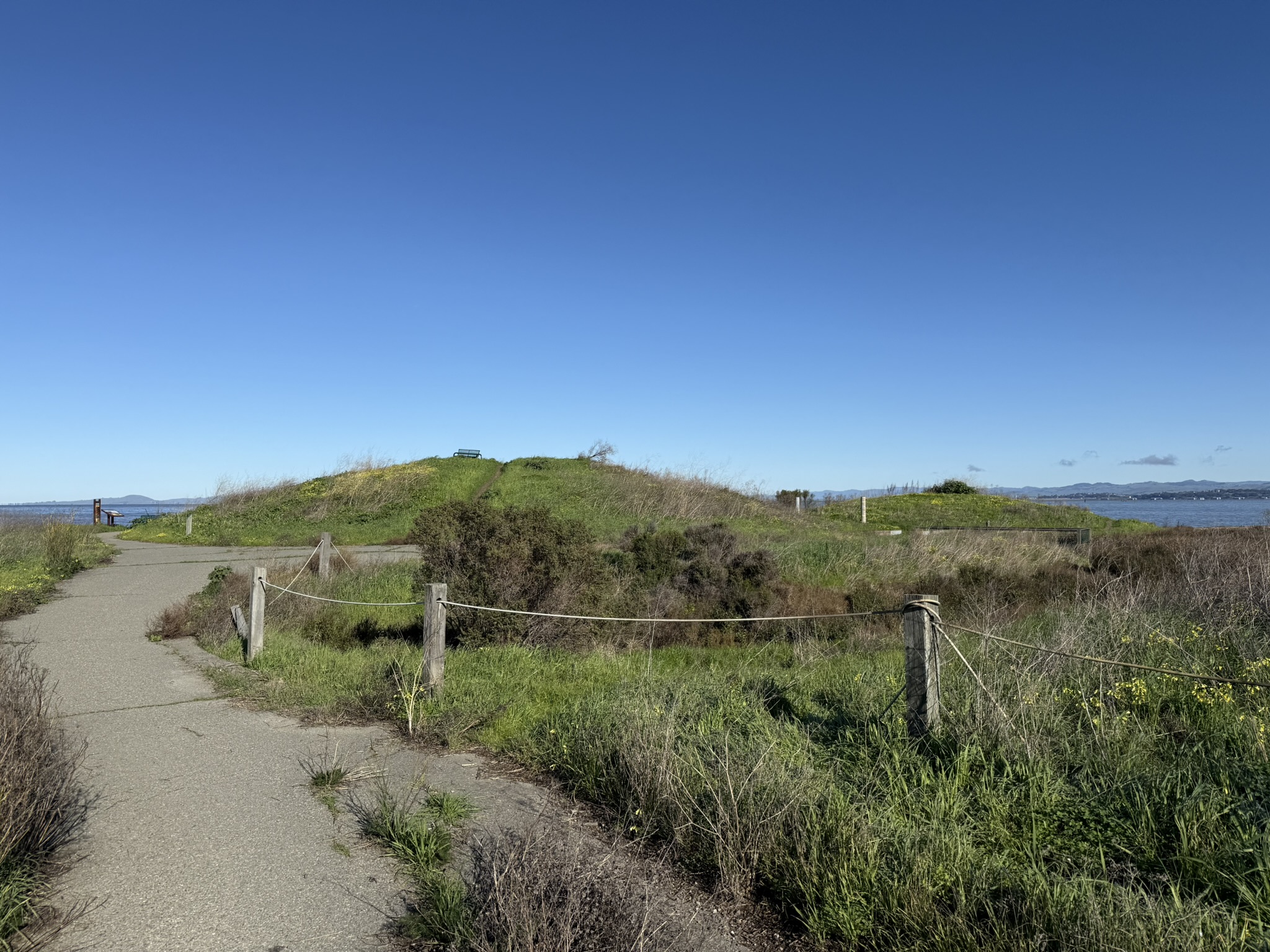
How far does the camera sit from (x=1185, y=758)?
4.60 meters

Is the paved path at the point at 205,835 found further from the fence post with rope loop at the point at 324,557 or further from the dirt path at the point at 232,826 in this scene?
the fence post with rope loop at the point at 324,557

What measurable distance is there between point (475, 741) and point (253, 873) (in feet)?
7.07

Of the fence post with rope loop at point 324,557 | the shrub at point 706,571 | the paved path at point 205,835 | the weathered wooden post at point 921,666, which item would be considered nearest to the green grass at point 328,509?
the fence post with rope loop at point 324,557

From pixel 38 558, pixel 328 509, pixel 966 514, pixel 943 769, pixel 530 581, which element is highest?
pixel 328 509

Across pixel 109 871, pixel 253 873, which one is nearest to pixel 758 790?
pixel 253 873

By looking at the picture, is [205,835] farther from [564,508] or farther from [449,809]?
[564,508]

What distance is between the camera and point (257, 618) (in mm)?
8695

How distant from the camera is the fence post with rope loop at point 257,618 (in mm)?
8641

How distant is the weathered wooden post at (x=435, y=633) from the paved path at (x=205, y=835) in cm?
71

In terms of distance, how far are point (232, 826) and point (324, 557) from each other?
449 inches

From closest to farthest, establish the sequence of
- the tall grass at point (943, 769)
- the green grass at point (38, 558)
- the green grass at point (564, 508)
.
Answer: the tall grass at point (943, 769) → the green grass at point (38, 558) → the green grass at point (564, 508)

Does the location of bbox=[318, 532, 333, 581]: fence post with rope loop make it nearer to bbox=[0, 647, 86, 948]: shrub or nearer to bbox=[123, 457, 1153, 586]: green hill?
bbox=[123, 457, 1153, 586]: green hill

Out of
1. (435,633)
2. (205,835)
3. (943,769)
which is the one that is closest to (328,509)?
(435,633)

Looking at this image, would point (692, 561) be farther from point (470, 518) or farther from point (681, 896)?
point (681, 896)
